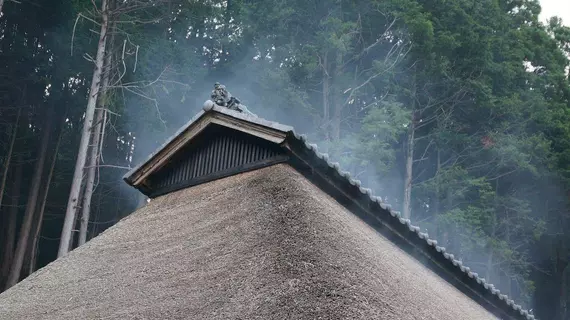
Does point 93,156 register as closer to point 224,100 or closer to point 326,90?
point 224,100

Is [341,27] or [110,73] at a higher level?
[341,27]

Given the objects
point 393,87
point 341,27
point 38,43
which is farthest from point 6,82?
point 393,87

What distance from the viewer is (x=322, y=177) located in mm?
6766

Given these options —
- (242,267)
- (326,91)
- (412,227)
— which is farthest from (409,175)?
(242,267)

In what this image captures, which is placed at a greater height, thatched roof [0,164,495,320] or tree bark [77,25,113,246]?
tree bark [77,25,113,246]

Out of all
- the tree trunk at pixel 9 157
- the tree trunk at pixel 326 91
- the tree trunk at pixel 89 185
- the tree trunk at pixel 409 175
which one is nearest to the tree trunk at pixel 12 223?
the tree trunk at pixel 9 157

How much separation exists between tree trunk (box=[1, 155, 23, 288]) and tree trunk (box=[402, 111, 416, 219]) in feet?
34.2

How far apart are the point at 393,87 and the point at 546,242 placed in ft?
24.7

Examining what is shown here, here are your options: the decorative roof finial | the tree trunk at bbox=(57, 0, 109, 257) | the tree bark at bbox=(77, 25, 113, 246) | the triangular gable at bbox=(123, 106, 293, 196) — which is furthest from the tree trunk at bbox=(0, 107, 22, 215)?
the decorative roof finial

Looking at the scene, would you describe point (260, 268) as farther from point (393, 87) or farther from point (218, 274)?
point (393, 87)

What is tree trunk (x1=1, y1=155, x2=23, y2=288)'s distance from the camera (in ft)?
52.5

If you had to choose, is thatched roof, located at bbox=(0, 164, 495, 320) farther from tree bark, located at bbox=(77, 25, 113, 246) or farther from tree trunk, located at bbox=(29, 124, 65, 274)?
tree trunk, located at bbox=(29, 124, 65, 274)

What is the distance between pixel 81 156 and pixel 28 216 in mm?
4182

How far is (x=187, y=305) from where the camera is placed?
533cm
